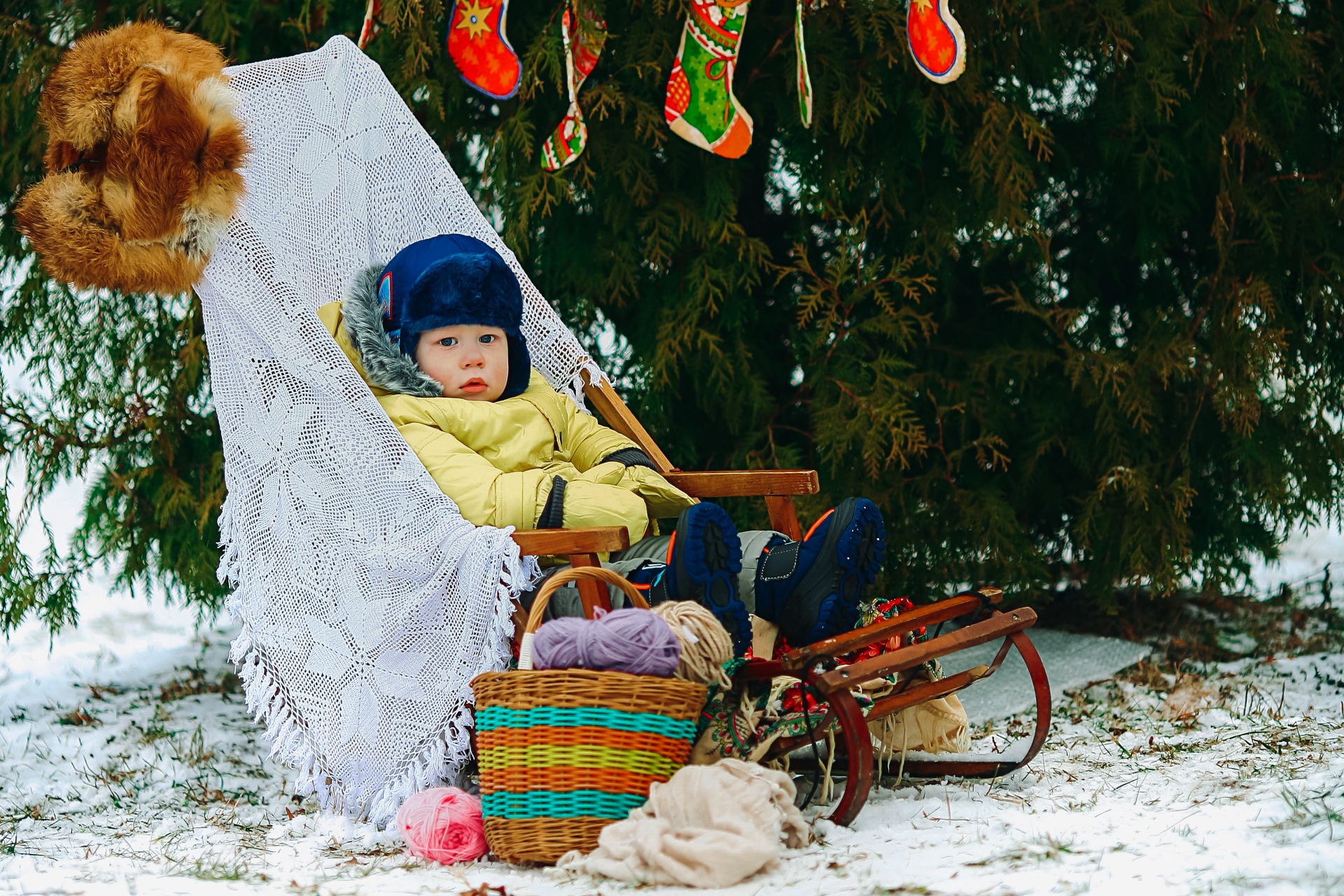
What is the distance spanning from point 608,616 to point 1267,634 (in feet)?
10.4

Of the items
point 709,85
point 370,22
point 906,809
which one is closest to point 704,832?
point 906,809

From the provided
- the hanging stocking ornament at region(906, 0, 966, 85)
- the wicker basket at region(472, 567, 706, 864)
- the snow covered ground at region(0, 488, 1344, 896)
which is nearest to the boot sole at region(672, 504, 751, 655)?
the wicker basket at region(472, 567, 706, 864)

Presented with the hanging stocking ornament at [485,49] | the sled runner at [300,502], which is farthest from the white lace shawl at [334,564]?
the hanging stocking ornament at [485,49]

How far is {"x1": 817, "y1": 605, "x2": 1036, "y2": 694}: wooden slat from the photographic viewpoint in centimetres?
229

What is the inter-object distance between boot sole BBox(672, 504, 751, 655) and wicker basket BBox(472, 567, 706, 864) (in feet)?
0.69

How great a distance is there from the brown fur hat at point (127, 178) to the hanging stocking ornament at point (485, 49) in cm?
97

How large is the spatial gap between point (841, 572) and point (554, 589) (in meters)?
0.63

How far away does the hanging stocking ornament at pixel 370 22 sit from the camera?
3.65 meters

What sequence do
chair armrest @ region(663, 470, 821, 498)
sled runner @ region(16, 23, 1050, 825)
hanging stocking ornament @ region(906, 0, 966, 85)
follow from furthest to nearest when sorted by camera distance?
hanging stocking ornament @ region(906, 0, 966, 85), chair armrest @ region(663, 470, 821, 498), sled runner @ region(16, 23, 1050, 825)

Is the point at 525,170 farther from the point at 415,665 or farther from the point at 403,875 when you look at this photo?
the point at 403,875

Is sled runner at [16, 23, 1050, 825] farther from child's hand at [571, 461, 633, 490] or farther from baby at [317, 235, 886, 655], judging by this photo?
child's hand at [571, 461, 633, 490]

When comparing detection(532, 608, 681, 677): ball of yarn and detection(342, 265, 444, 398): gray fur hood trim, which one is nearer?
detection(532, 608, 681, 677): ball of yarn

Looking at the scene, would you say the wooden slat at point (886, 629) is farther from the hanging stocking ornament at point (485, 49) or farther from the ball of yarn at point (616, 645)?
the hanging stocking ornament at point (485, 49)

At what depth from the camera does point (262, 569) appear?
290 cm
